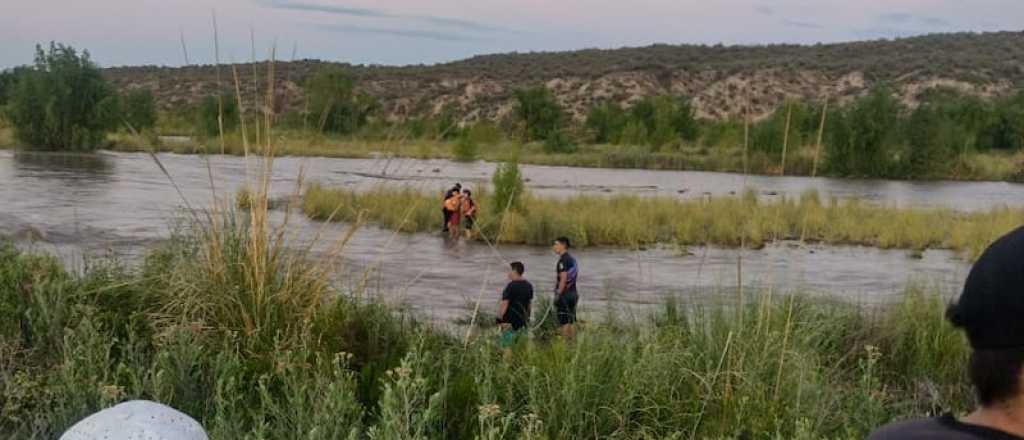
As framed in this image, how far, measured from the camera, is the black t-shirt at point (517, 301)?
1050 cm

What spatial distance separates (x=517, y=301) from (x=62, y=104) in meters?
50.5

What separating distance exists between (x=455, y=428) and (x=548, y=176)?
44.1 metres

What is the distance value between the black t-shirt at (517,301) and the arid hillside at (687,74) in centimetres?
7363

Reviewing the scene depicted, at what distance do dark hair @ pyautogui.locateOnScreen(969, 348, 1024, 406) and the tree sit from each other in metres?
58.3

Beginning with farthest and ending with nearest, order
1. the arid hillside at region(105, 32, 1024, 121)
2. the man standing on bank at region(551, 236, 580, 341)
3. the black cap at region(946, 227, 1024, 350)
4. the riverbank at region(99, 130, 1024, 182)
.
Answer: the arid hillside at region(105, 32, 1024, 121)
the riverbank at region(99, 130, 1024, 182)
the man standing on bank at region(551, 236, 580, 341)
the black cap at region(946, 227, 1024, 350)

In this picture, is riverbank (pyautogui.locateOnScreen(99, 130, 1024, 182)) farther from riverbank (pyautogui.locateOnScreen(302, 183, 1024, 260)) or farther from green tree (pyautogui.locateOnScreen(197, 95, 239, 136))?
riverbank (pyautogui.locateOnScreen(302, 183, 1024, 260))

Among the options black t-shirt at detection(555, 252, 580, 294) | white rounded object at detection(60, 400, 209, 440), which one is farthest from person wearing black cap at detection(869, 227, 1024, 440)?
black t-shirt at detection(555, 252, 580, 294)

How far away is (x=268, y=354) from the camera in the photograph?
5.88 metres

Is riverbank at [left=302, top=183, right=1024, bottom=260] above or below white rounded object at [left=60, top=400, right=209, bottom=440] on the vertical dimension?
below

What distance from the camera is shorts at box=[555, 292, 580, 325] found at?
10.4 m

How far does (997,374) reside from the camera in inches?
72.8

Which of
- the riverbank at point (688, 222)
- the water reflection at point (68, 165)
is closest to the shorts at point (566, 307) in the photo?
the riverbank at point (688, 222)

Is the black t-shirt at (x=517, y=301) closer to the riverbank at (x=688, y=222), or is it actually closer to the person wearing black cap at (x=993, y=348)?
the person wearing black cap at (x=993, y=348)

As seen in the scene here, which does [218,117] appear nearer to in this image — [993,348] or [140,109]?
[993,348]
